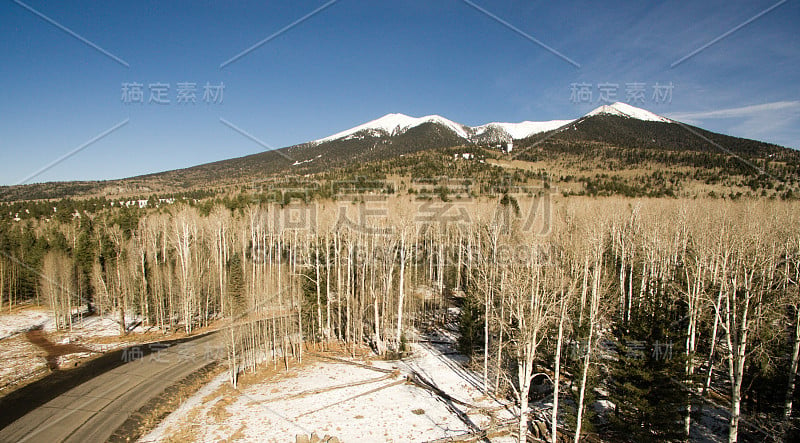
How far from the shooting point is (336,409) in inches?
778

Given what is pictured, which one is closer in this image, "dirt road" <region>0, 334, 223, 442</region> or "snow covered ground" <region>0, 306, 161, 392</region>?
"dirt road" <region>0, 334, 223, 442</region>

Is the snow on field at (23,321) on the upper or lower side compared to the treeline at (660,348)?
lower

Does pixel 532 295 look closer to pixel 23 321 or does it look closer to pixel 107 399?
pixel 107 399

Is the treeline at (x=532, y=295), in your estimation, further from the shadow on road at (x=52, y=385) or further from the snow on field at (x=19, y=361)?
the shadow on road at (x=52, y=385)

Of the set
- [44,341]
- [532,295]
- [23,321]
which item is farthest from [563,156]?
[23,321]

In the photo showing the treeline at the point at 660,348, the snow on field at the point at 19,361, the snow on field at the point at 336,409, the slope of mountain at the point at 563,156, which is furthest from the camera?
the slope of mountain at the point at 563,156

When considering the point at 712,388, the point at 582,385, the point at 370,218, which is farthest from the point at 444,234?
the point at 582,385

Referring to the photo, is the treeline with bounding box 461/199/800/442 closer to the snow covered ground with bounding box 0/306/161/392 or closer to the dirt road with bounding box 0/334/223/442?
the dirt road with bounding box 0/334/223/442

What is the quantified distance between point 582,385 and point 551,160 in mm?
125828

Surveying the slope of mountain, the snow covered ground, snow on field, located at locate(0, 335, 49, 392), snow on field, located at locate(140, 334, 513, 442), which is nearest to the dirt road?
snow on field, located at locate(140, 334, 513, 442)

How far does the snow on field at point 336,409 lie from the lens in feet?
57.5

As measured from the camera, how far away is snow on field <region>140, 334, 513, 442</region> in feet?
57.5

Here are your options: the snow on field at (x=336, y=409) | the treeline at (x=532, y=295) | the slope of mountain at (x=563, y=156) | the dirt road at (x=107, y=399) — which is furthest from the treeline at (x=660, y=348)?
the slope of mountain at (x=563, y=156)

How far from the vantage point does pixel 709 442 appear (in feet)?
58.1
